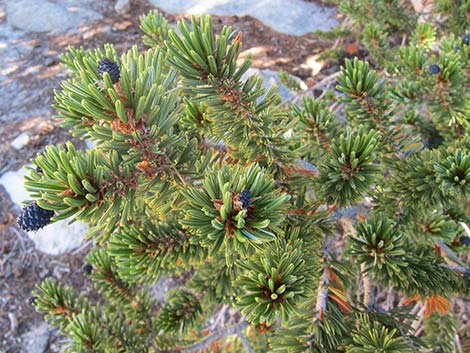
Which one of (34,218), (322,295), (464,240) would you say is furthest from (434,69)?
(34,218)

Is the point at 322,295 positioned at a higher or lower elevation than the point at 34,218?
lower

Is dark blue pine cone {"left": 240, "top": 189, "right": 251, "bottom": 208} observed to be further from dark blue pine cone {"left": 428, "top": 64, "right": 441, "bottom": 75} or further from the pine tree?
dark blue pine cone {"left": 428, "top": 64, "right": 441, "bottom": 75}

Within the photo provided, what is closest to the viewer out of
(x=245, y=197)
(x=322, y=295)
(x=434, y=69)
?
(x=245, y=197)

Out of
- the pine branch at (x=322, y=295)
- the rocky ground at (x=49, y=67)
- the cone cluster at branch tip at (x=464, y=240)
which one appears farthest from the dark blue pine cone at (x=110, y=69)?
the rocky ground at (x=49, y=67)

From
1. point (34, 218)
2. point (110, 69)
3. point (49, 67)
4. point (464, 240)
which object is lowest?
point (49, 67)

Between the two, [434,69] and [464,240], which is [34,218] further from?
[464,240]

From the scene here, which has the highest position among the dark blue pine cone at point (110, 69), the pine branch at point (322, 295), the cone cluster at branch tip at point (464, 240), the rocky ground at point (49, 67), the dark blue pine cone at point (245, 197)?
the dark blue pine cone at point (110, 69)

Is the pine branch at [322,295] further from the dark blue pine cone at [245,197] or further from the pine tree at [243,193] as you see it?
the dark blue pine cone at [245,197]

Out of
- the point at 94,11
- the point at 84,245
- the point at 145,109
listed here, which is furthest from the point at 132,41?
the point at 145,109

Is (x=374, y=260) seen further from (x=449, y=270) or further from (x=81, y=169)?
(x=81, y=169)
